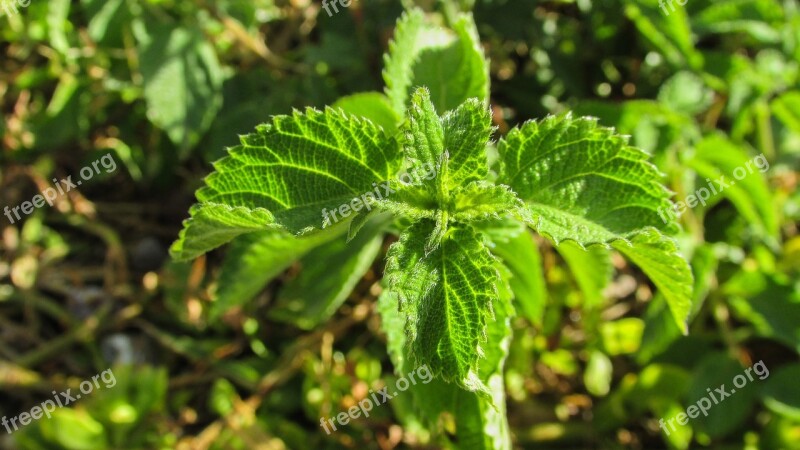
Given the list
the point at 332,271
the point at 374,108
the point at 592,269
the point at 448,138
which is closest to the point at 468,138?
the point at 448,138

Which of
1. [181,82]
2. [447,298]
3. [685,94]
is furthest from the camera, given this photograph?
[685,94]

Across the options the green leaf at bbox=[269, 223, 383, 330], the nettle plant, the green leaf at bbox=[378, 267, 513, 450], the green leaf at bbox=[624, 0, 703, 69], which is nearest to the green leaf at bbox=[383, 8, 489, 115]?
the nettle plant

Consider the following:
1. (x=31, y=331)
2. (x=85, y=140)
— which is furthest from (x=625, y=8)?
(x=31, y=331)

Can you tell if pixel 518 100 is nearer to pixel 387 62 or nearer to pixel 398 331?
pixel 387 62

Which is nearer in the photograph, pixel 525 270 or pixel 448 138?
pixel 448 138
